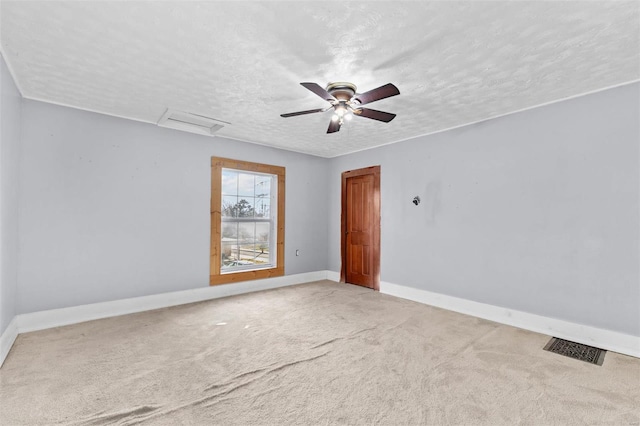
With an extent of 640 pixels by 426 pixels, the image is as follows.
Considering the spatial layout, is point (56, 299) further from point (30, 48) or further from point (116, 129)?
point (30, 48)

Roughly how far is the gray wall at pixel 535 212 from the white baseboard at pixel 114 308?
104 inches

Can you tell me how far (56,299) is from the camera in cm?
344

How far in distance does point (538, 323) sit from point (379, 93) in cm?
317

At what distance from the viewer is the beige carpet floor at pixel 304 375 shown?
6.35 ft

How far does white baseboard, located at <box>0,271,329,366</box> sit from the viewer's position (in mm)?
3167

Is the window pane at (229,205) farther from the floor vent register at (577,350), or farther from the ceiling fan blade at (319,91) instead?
the floor vent register at (577,350)

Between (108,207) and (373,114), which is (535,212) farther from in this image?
(108,207)

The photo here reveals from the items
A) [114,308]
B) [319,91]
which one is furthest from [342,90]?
[114,308]

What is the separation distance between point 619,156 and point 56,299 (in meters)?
6.29

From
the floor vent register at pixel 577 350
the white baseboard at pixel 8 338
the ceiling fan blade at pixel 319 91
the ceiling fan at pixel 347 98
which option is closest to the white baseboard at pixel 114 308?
the white baseboard at pixel 8 338

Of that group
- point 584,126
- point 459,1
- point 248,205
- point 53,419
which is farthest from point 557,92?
point 53,419

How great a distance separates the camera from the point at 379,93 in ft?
8.21

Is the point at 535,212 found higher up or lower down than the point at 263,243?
higher up

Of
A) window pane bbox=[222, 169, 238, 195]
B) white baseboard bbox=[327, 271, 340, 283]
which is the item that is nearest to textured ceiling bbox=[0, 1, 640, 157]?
window pane bbox=[222, 169, 238, 195]
